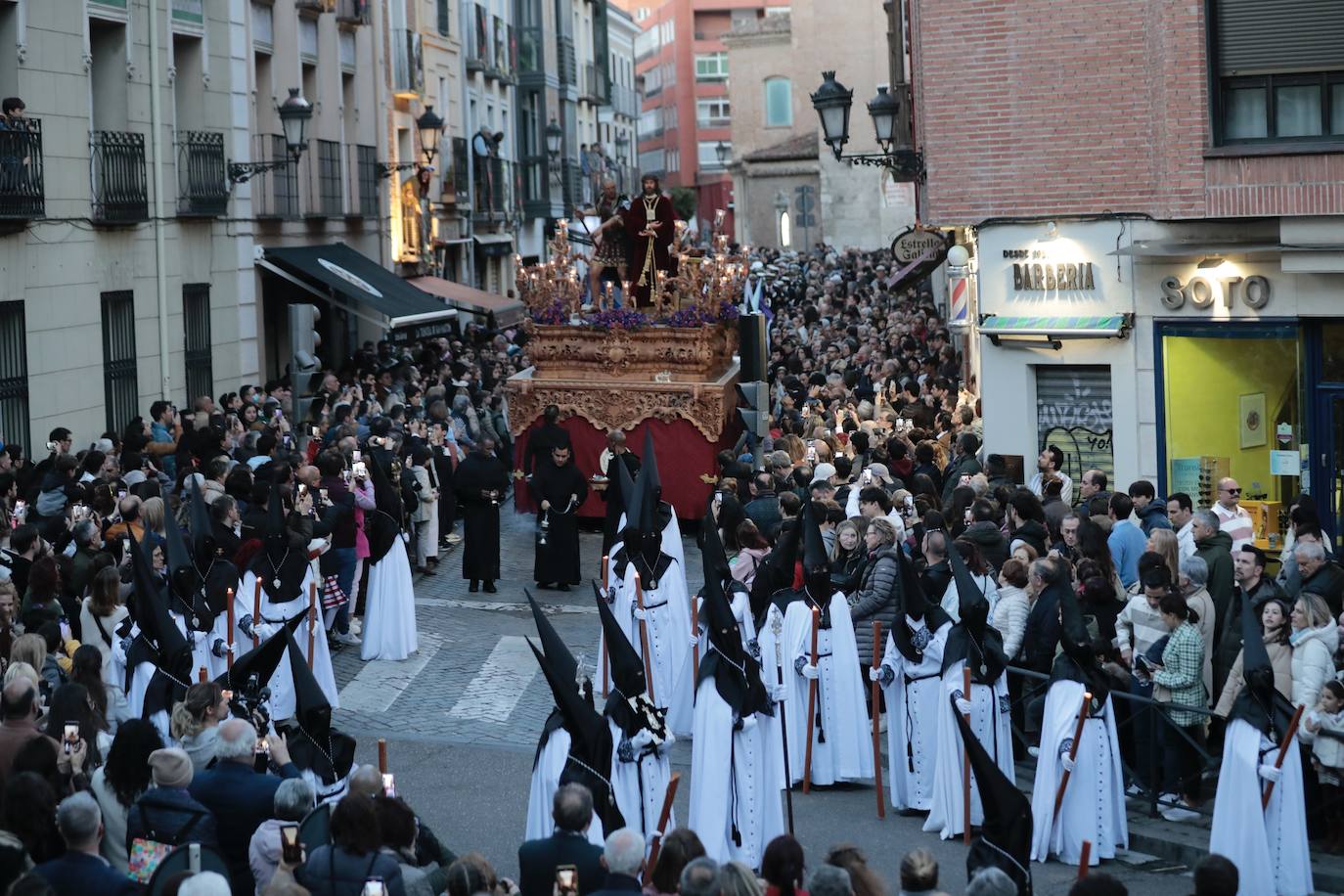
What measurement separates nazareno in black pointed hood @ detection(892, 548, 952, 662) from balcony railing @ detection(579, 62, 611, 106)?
47.6 m

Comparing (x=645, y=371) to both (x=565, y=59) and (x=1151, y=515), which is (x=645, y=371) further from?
(x=565, y=59)

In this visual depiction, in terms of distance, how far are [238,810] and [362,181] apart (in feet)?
81.0

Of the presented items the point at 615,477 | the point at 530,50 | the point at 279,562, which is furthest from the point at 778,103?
the point at 279,562

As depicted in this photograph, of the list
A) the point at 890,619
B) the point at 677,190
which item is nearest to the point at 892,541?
the point at 890,619

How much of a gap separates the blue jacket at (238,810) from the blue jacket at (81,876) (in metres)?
0.92

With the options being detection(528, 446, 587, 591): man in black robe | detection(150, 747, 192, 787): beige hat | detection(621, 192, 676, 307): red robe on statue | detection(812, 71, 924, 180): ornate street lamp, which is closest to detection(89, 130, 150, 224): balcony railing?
detection(621, 192, 676, 307): red robe on statue

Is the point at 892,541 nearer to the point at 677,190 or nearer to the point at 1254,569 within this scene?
the point at 1254,569

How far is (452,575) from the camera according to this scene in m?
19.4

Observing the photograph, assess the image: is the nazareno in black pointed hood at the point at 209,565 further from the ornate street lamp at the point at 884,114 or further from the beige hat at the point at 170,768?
the ornate street lamp at the point at 884,114

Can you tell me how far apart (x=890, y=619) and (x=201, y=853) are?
5.91 meters

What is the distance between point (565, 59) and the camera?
5331cm

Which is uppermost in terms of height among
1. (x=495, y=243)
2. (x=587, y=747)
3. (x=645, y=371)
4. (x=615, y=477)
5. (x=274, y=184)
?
(x=495, y=243)

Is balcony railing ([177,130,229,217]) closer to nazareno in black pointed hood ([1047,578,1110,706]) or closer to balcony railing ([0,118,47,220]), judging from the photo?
balcony railing ([0,118,47,220])

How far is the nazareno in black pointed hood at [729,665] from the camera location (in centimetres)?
1027
